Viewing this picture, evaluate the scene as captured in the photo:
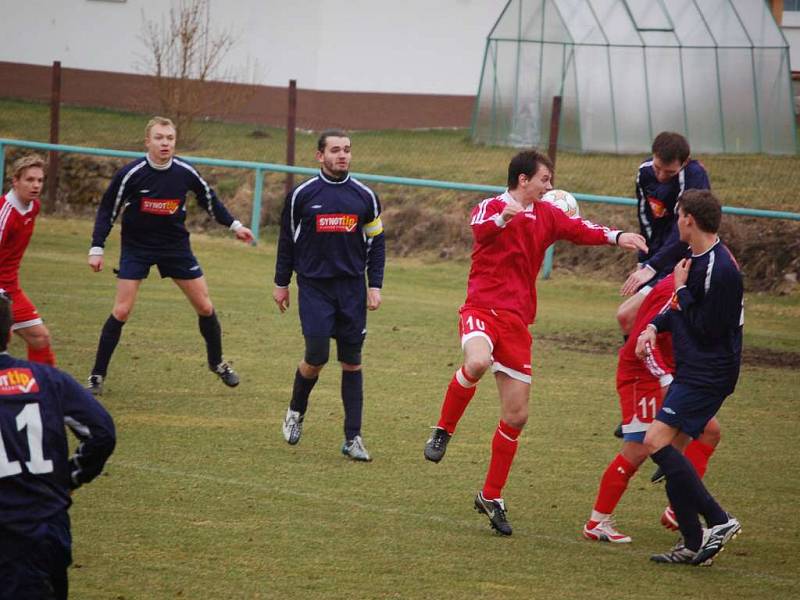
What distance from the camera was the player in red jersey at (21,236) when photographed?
8422 mm

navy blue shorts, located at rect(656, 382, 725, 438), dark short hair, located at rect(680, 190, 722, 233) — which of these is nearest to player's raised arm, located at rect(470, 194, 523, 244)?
dark short hair, located at rect(680, 190, 722, 233)

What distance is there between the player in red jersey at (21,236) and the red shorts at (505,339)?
333cm

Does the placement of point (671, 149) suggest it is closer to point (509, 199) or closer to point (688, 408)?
point (509, 199)

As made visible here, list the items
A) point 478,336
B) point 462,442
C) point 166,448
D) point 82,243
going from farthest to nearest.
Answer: point 82,243 < point 462,442 < point 166,448 < point 478,336

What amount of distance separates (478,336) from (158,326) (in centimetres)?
672

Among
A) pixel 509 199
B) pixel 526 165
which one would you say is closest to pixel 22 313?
pixel 509 199

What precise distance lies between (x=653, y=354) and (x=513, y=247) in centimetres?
94

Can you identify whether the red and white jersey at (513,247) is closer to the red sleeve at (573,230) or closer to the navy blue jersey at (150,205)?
the red sleeve at (573,230)

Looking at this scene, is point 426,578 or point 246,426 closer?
point 426,578

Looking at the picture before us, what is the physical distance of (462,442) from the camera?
8.87 meters

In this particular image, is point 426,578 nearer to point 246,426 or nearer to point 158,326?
point 246,426

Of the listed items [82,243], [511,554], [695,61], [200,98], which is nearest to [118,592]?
[511,554]

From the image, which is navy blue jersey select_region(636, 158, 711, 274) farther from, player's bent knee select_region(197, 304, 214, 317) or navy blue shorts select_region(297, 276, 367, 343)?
player's bent knee select_region(197, 304, 214, 317)

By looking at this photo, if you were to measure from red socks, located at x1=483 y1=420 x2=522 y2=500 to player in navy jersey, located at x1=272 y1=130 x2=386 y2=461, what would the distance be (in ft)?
4.99
